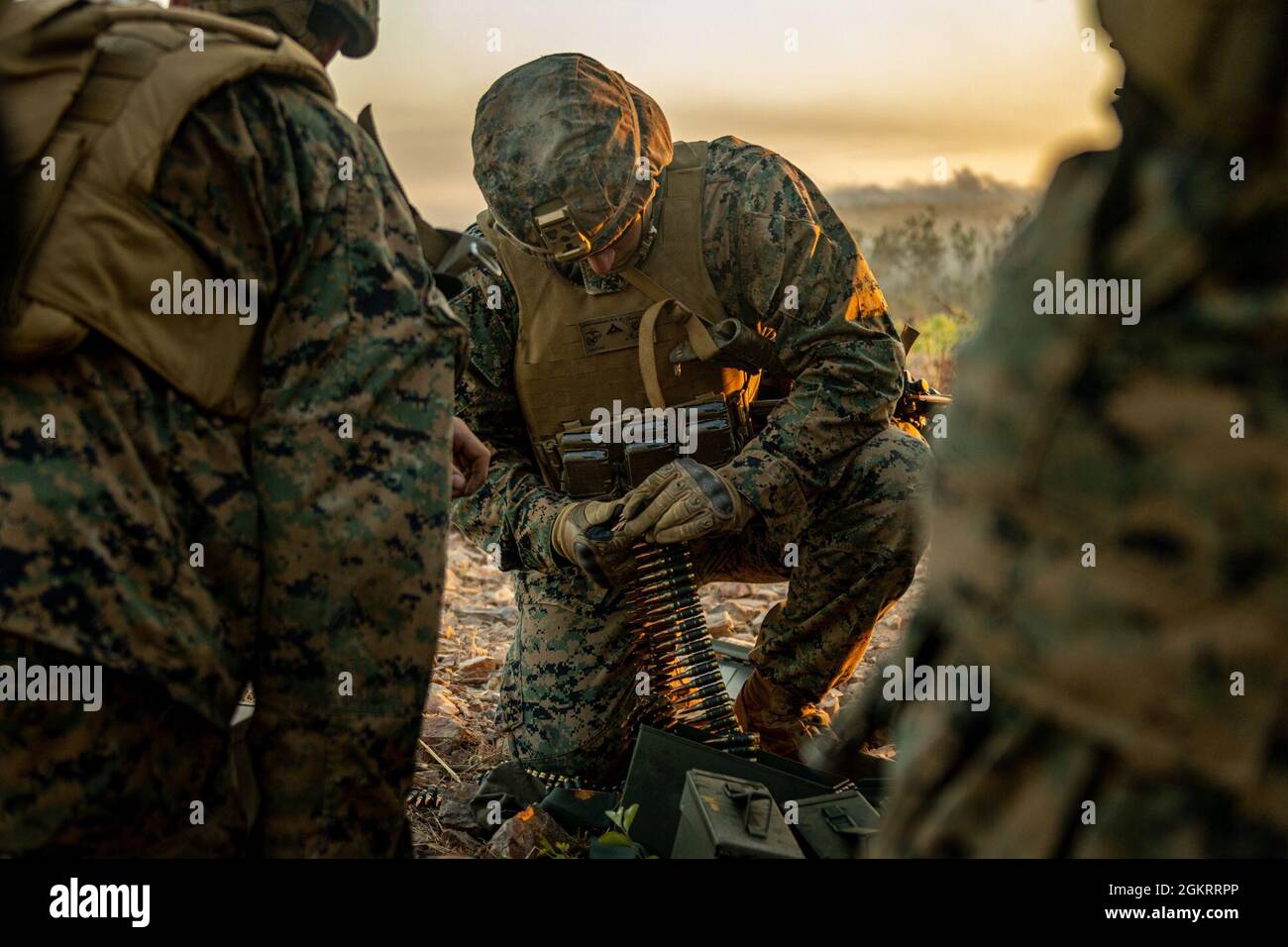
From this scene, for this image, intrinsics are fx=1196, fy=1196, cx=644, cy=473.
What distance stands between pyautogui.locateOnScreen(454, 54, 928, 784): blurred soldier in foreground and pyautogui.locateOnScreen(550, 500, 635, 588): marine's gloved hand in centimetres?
1

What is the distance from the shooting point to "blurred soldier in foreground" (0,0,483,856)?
204cm

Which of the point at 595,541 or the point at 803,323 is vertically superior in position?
the point at 803,323

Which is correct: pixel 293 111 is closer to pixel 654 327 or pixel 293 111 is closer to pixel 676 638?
pixel 654 327

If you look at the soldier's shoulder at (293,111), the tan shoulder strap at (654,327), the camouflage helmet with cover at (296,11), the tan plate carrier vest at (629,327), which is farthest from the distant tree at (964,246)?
the soldier's shoulder at (293,111)

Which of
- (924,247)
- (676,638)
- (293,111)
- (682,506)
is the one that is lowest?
(676,638)

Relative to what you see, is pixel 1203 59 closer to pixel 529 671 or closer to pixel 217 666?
pixel 217 666

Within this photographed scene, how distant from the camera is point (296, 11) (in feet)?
8.59

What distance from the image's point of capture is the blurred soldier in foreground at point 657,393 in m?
4.12

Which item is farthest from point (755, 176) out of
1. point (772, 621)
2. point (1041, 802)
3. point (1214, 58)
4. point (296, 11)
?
point (1041, 802)

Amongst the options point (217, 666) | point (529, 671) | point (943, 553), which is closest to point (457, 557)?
point (529, 671)

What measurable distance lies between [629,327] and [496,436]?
75 centimetres

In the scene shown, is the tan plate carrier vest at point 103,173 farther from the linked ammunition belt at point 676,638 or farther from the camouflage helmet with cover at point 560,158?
the linked ammunition belt at point 676,638

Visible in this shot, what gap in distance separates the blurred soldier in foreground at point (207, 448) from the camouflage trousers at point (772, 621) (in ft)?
6.87

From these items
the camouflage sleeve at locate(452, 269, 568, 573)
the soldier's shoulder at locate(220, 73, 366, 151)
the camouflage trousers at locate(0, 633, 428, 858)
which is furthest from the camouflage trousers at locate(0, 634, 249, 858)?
the camouflage sleeve at locate(452, 269, 568, 573)
